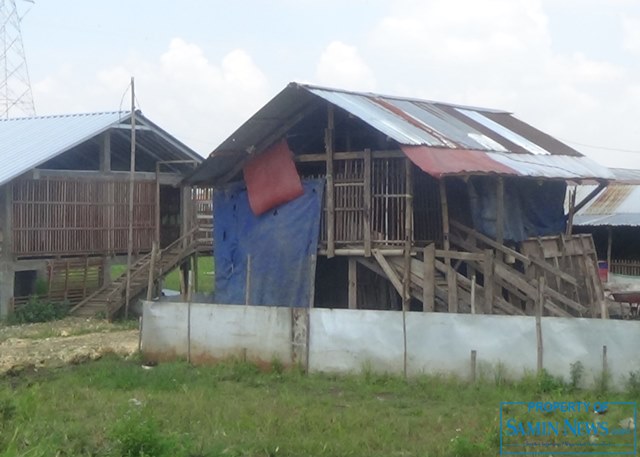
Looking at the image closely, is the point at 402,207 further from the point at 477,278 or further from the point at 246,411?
the point at 246,411

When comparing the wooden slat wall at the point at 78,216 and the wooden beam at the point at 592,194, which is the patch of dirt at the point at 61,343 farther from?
the wooden beam at the point at 592,194

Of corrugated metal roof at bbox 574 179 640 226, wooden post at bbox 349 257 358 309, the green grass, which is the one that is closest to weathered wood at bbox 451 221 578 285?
wooden post at bbox 349 257 358 309

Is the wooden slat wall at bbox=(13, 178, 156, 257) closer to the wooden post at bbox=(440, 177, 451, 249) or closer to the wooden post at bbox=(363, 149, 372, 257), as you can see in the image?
the wooden post at bbox=(363, 149, 372, 257)

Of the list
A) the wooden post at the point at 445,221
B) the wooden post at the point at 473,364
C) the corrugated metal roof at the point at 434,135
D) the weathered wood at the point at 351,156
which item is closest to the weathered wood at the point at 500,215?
the corrugated metal roof at the point at 434,135

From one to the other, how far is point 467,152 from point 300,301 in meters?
4.04

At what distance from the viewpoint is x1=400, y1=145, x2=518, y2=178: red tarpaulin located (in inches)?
581

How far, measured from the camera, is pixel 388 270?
52.1 feet

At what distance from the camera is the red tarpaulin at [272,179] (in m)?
17.2

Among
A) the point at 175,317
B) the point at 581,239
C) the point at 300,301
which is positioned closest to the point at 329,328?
the point at 175,317

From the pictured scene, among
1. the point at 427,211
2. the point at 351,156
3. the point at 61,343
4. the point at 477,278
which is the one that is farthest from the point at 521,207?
the point at 61,343

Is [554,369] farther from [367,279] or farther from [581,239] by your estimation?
[581,239]

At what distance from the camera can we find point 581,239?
64.5 feet

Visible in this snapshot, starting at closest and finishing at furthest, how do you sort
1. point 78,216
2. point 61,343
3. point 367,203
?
1. point 367,203
2. point 61,343
3. point 78,216

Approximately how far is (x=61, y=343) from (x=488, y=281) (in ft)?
27.1
